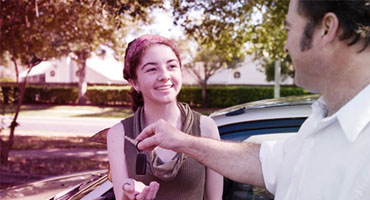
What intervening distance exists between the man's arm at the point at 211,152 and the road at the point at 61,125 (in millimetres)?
13471

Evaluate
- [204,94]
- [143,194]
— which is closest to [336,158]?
[143,194]

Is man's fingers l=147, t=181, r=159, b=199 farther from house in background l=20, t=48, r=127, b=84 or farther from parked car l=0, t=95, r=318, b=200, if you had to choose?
house in background l=20, t=48, r=127, b=84

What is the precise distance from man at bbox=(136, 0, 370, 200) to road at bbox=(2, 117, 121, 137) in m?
13.9

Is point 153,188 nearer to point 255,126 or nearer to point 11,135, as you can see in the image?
point 255,126

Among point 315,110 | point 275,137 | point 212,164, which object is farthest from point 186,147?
point 275,137

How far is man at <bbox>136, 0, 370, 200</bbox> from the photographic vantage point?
44.3 inches

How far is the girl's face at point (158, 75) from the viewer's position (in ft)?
6.84

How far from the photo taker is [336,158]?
1.15 metres

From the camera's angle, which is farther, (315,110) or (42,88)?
(42,88)

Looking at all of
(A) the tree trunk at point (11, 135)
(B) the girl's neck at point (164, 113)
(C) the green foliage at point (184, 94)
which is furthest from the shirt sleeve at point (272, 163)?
(C) the green foliage at point (184, 94)

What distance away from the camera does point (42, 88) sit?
30.0 meters

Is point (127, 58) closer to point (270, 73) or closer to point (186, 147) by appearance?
point (186, 147)

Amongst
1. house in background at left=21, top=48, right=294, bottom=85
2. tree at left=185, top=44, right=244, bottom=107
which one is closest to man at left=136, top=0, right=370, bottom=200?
tree at left=185, top=44, right=244, bottom=107

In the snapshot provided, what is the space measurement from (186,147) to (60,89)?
29.2 meters
